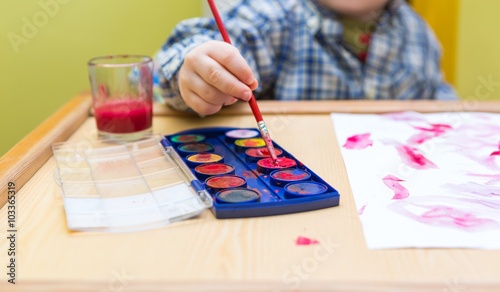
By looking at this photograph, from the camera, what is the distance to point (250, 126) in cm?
68

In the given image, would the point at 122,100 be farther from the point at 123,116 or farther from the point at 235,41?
the point at 235,41

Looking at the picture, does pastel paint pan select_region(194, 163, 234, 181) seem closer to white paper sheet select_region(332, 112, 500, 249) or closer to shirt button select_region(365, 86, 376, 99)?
white paper sheet select_region(332, 112, 500, 249)

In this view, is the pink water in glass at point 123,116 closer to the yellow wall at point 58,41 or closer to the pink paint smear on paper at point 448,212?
the yellow wall at point 58,41

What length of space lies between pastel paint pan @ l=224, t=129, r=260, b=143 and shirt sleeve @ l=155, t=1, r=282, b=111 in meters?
0.12

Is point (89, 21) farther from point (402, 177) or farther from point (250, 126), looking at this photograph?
point (402, 177)

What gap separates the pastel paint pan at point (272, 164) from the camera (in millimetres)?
503

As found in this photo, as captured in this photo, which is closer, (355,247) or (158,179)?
(355,247)

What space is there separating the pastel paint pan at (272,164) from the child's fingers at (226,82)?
9 cm

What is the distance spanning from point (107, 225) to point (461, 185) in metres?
0.30

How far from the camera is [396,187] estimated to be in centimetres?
49

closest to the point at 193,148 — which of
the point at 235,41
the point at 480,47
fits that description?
the point at 235,41

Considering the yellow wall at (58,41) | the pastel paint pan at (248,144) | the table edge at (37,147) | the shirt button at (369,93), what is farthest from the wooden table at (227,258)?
the shirt button at (369,93)

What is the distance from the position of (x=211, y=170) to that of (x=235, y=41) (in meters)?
0.43

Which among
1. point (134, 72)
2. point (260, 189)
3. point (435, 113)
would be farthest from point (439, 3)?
point (260, 189)
